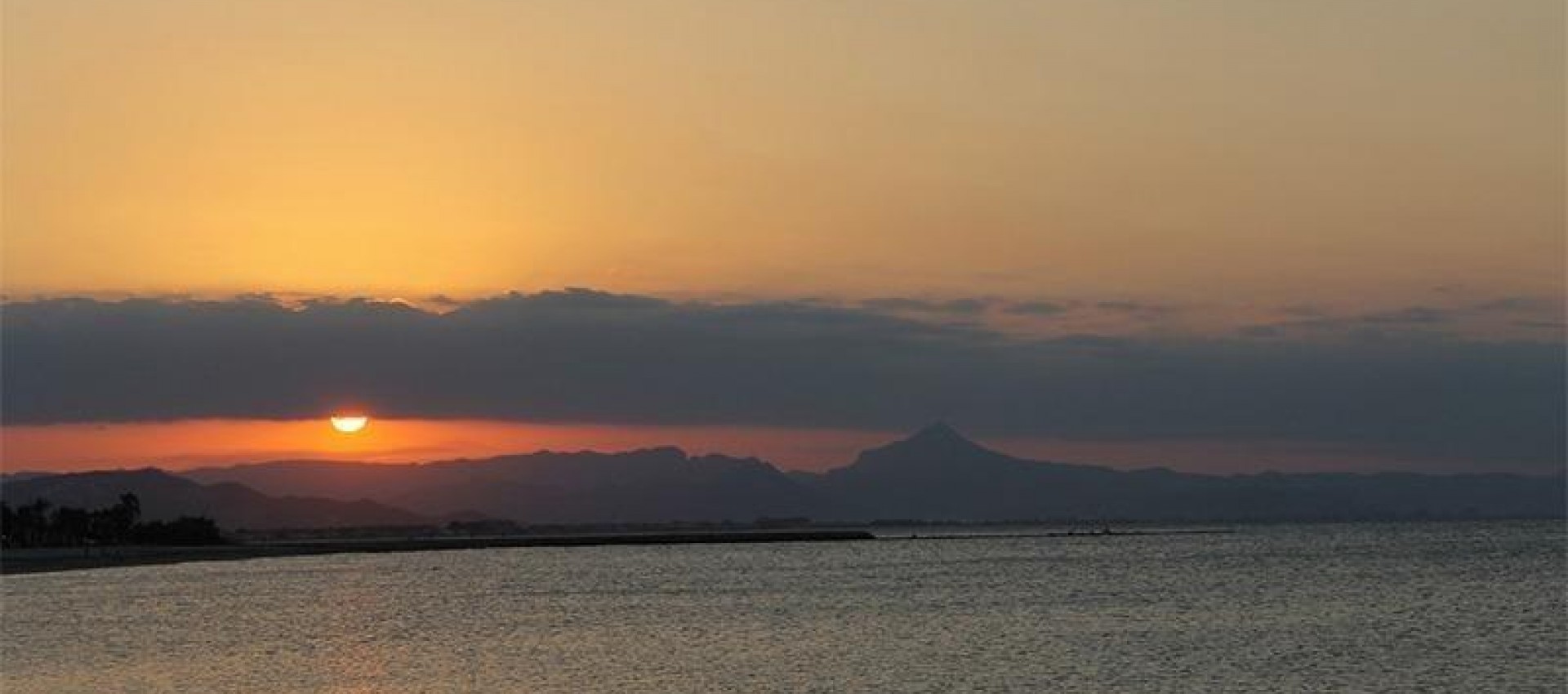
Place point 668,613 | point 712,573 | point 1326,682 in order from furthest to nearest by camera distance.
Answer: point 712,573 → point 668,613 → point 1326,682

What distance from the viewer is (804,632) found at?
83938 mm

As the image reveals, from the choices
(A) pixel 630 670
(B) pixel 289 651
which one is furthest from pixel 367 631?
(A) pixel 630 670

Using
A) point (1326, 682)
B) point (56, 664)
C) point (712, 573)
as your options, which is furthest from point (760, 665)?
point (712, 573)

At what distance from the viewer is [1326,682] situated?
205 ft

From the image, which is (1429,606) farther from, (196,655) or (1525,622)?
(196,655)

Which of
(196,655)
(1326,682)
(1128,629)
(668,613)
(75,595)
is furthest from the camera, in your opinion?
(75,595)

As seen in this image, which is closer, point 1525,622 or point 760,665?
point 760,665

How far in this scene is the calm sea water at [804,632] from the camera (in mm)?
63656

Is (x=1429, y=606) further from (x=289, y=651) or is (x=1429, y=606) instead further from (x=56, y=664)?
(x=56, y=664)

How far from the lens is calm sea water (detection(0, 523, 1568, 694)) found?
63.7 m

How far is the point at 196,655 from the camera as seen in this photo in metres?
72.2

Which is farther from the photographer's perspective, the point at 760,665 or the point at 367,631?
the point at 367,631

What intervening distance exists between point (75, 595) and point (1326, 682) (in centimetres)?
8003

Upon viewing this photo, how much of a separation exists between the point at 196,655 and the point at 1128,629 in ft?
127
